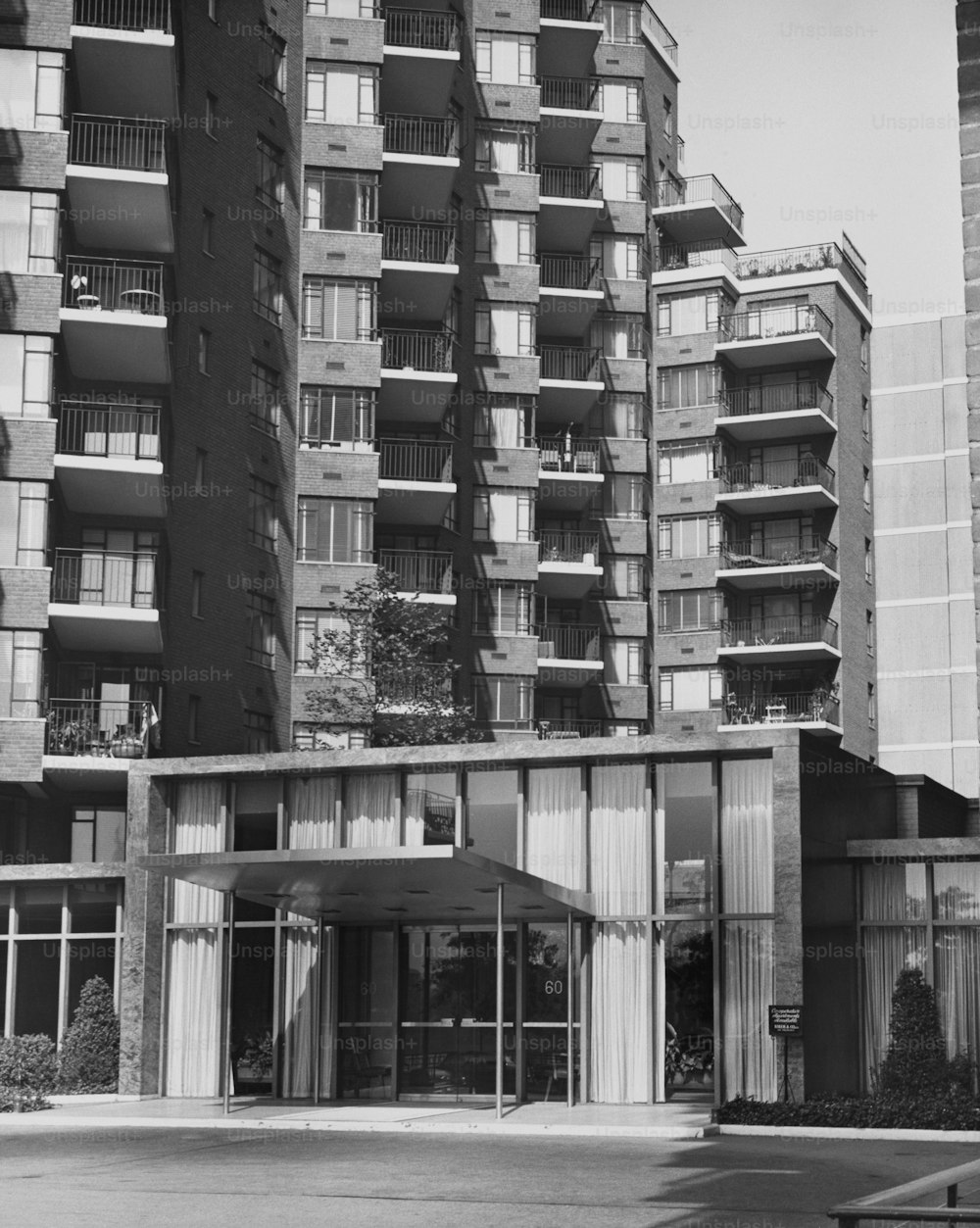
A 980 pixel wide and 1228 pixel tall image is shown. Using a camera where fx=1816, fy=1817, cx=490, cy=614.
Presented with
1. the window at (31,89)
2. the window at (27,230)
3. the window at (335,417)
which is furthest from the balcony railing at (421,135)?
the window at (27,230)

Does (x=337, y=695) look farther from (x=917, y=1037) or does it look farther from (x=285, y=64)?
(x=917, y=1037)

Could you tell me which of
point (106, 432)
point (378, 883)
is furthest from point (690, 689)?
point (378, 883)

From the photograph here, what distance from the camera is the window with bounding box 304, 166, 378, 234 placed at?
53781mm

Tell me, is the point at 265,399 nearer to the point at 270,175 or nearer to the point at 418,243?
the point at 270,175

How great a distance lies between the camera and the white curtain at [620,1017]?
28766mm

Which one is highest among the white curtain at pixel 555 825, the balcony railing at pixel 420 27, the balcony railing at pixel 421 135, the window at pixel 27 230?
the balcony railing at pixel 420 27

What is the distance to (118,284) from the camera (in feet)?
141

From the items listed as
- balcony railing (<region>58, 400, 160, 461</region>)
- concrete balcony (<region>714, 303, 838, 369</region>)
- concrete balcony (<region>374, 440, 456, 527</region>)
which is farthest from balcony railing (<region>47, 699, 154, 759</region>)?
concrete balcony (<region>714, 303, 838, 369</region>)

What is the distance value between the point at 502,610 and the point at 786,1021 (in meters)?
31.1

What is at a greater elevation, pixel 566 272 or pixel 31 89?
pixel 566 272

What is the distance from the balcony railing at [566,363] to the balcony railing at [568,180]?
5.41m

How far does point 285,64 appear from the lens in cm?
5338

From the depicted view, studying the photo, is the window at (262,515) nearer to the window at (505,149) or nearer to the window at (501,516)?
the window at (501,516)

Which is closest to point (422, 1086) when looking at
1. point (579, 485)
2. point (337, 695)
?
point (337, 695)
